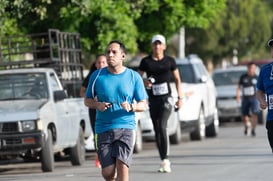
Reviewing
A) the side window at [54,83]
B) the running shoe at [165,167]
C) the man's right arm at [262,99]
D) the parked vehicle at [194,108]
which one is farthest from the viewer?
the parked vehicle at [194,108]

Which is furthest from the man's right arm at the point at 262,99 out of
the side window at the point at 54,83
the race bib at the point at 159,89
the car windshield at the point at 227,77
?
the car windshield at the point at 227,77

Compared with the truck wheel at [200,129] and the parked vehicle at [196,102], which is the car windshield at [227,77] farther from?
the truck wheel at [200,129]

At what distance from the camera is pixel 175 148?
20.3m

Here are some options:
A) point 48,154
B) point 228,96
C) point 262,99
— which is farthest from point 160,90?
point 228,96

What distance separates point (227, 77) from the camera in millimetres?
30688

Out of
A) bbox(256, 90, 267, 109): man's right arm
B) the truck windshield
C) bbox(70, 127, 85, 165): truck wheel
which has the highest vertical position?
the truck windshield

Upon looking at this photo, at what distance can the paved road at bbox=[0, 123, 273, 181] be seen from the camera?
13.9 m

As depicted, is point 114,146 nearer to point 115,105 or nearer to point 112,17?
point 115,105

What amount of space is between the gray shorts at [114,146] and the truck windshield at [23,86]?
653 centimetres

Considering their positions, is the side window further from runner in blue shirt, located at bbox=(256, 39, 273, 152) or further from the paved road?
runner in blue shirt, located at bbox=(256, 39, 273, 152)

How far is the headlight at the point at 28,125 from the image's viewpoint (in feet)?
48.9

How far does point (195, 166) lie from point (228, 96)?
544 inches

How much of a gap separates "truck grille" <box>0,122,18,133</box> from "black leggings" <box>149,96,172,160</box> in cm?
221

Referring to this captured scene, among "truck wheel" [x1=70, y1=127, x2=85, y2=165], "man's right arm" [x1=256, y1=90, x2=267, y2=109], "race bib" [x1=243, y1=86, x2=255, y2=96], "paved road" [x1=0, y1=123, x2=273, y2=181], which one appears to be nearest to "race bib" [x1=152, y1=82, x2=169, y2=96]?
"paved road" [x1=0, y1=123, x2=273, y2=181]
